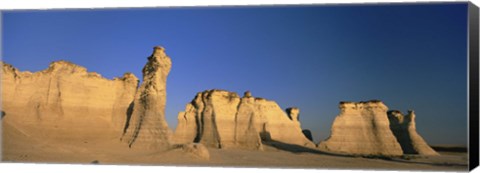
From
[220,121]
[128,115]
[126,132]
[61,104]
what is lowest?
[126,132]

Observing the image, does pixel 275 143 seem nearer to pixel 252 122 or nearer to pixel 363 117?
pixel 252 122

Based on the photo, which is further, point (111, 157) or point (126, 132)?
point (126, 132)

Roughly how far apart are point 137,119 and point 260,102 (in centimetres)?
1290

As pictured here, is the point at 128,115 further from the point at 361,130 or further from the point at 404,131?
the point at 404,131

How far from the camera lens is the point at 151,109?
1758 cm

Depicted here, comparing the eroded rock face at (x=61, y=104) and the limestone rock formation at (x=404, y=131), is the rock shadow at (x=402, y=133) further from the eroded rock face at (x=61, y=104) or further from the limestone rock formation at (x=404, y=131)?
the eroded rock face at (x=61, y=104)

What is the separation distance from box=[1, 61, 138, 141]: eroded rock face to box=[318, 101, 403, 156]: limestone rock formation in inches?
347

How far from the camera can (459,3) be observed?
11.8m

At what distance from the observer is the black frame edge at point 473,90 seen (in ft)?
36.7

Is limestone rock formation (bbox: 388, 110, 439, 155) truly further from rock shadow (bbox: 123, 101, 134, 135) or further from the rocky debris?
rock shadow (bbox: 123, 101, 134, 135)

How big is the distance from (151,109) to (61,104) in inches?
105

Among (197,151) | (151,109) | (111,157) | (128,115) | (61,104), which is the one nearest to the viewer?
(111,157)

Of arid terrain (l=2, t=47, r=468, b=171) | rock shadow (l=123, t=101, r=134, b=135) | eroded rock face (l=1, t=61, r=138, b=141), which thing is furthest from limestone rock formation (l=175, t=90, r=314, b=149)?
eroded rock face (l=1, t=61, r=138, b=141)

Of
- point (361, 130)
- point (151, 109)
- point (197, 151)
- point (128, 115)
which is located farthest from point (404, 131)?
point (197, 151)
